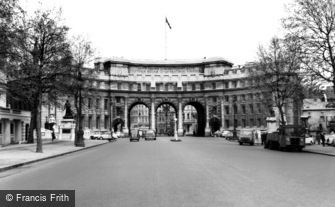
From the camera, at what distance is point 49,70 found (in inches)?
1231

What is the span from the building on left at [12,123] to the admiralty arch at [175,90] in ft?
164

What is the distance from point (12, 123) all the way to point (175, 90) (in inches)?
2651

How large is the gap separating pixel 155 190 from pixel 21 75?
2579 centimetres

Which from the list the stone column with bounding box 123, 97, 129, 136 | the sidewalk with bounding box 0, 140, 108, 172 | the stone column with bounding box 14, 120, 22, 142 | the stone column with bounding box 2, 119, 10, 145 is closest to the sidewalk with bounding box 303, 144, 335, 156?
the sidewalk with bounding box 0, 140, 108, 172

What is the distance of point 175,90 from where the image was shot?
360ft

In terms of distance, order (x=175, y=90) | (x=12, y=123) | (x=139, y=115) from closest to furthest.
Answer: (x=12, y=123), (x=175, y=90), (x=139, y=115)

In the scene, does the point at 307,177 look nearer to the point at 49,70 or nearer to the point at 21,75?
the point at 49,70

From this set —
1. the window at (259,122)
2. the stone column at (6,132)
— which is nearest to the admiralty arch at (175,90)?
the window at (259,122)

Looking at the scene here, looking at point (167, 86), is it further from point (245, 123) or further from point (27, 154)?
point (27, 154)

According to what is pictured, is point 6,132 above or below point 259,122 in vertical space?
below

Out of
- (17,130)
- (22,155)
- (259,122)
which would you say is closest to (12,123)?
(17,130)

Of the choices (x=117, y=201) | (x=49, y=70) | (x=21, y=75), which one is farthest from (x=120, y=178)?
(x=21, y=75)

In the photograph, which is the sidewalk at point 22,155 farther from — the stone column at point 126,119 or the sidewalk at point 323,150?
the stone column at point 126,119

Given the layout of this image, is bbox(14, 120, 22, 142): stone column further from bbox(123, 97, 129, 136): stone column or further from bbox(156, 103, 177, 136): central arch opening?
bbox(156, 103, 177, 136): central arch opening
